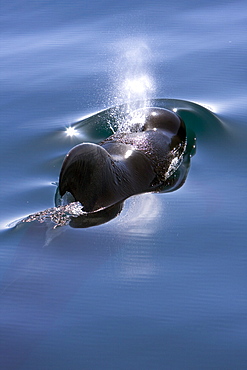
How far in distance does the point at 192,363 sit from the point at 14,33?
766cm

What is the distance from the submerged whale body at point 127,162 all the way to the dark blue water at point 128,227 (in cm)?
19

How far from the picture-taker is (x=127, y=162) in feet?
21.4

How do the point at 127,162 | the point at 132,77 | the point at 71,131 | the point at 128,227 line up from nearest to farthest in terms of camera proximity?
the point at 128,227, the point at 127,162, the point at 71,131, the point at 132,77

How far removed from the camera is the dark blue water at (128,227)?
4738 millimetres

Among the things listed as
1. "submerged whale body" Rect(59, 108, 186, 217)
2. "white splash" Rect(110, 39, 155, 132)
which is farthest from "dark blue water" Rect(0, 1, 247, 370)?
"submerged whale body" Rect(59, 108, 186, 217)

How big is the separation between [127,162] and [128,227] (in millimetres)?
831

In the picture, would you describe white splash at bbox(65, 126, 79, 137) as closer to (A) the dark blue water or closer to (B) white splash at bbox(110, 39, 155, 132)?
(A) the dark blue water

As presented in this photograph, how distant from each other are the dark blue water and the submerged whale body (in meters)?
0.19

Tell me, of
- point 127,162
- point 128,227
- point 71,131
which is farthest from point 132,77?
point 128,227

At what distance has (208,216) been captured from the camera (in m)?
6.19

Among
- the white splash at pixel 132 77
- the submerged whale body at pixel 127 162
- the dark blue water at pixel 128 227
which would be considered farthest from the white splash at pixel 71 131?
the submerged whale body at pixel 127 162

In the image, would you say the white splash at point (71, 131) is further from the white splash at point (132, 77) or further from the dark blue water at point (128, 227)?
the white splash at point (132, 77)

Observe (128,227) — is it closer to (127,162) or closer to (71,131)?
(127,162)

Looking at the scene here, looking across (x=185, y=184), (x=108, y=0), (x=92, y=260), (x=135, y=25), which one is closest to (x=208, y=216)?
(x=185, y=184)
